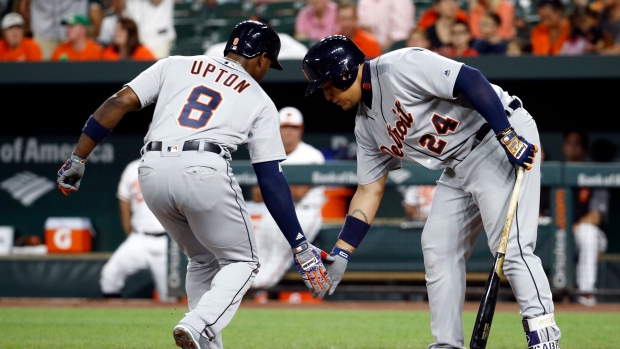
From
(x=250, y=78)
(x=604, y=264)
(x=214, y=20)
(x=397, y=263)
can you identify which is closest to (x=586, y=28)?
(x=604, y=264)

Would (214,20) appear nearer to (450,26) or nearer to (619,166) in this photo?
(450,26)

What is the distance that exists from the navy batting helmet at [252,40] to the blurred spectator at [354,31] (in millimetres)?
4882

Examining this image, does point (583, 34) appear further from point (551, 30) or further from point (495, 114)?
point (495, 114)

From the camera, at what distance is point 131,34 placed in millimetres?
9289

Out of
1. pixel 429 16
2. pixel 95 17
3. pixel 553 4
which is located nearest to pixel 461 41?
pixel 429 16

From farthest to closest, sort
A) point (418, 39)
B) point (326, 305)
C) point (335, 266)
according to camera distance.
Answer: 1. point (418, 39)
2. point (326, 305)
3. point (335, 266)

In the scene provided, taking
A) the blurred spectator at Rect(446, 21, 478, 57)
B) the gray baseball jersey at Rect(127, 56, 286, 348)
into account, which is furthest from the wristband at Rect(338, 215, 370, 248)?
the blurred spectator at Rect(446, 21, 478, 57)

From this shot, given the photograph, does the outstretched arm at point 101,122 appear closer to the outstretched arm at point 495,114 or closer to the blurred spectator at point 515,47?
the outstretched arm at point 495,114

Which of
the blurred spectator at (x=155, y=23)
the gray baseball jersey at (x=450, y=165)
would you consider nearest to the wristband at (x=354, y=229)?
the gray baseball jersey at (x=450, y=165)

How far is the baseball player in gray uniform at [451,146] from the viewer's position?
3.79m

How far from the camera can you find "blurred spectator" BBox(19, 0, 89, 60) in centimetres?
1012

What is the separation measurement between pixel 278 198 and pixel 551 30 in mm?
6269

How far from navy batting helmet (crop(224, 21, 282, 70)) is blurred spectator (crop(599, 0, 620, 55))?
5690mm

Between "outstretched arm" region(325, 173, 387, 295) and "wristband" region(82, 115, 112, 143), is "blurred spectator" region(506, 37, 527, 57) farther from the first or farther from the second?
"wristband" region(82, 115, 112, 143)
